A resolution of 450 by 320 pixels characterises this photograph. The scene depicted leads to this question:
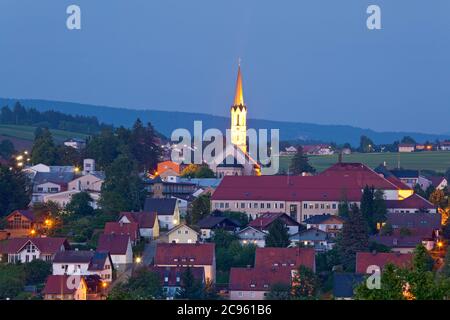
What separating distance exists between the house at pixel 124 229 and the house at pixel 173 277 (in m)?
3.30

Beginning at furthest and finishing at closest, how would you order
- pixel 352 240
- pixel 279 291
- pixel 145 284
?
1. pixel 352 240
2. pixel 279 291
3. pixel 145 284

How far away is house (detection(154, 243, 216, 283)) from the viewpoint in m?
31.5

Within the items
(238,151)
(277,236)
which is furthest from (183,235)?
(238,151)

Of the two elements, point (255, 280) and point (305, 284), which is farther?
point (255, 280)

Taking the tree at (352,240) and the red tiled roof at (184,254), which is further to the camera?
the tree at (352,240)

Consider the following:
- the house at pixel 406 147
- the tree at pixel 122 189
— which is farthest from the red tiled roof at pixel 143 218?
the house at pixel 406 147

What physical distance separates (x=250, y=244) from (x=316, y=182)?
38.2 feet

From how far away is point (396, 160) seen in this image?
238 feet

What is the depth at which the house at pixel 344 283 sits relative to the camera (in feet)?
90.0

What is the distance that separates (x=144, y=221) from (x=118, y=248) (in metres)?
4.17

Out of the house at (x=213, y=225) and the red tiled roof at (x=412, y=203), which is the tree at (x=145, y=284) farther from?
the red tiled roof at (x=412, y=203)

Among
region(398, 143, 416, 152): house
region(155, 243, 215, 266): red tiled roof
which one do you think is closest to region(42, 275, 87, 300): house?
region(155, 243, 215, 266): red tiled roof

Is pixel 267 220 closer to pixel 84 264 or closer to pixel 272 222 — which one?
pixel 272 222
